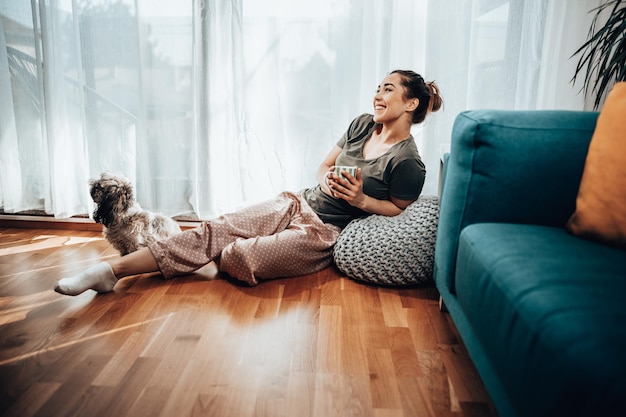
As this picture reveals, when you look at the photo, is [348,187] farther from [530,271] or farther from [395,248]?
[530,271]

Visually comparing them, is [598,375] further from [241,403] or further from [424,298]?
[424,298]

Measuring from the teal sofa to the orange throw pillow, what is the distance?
1.5 inches

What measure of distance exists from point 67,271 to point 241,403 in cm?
123

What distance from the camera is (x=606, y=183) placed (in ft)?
3.59

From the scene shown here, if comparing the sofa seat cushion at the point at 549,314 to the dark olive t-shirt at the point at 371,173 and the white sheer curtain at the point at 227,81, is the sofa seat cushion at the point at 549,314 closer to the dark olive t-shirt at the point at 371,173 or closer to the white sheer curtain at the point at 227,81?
the dark olive t-shirt at the point at 371,173

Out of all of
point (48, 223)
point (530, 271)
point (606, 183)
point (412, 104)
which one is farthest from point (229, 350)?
point (48, 223)

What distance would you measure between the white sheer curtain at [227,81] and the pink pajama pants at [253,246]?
1.71ft

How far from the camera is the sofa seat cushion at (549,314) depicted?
0.68 metres

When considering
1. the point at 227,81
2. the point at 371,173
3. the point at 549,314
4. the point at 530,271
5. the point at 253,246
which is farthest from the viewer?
the point at 227,81

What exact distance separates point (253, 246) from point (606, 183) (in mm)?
1196

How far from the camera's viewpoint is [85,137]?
97.0 inches

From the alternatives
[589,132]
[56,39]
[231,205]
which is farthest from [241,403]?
[56,39]

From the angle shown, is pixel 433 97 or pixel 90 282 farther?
pixel 433 97

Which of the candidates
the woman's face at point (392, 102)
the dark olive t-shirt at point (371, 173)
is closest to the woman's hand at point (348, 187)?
the dark olive t-shirt at point (371, 173)
